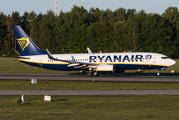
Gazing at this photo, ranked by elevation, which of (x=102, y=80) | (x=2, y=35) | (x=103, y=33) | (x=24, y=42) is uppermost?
(x=2, y=35)

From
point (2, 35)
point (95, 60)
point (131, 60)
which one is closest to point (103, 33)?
point (2, 35)

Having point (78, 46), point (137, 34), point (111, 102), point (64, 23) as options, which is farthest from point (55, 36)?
point (111, 102)

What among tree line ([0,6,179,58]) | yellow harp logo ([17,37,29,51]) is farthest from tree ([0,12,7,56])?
yellow harp logo ([17,37,29,51])

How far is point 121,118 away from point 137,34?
113855mm

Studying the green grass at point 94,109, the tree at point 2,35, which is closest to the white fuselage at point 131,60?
the green grass at point 94,109

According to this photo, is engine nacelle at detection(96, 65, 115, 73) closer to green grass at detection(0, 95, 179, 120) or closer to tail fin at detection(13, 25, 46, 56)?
tail fin at detection(13, 25, 46, 56)

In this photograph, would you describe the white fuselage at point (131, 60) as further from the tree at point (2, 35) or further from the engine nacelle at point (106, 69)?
the tree at point (2, 35)

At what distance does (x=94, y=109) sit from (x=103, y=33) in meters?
122

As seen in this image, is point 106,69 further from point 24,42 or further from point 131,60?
point 24,42

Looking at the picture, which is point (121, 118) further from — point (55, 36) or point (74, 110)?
point (55, 36)

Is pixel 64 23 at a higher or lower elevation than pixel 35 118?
higher

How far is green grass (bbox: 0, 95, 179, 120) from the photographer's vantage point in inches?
631

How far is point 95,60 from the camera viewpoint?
47.3 meters

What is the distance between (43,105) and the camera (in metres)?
19.9
